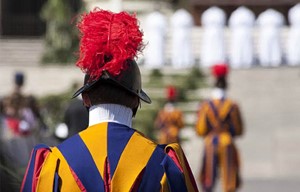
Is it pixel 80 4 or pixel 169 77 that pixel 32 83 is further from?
pixel 80 4

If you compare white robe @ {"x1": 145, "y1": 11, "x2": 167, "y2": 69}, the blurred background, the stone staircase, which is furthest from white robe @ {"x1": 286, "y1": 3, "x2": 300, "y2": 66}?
the stone staircase

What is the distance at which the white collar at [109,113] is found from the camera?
4.95m

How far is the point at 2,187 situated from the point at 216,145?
746 centimetres

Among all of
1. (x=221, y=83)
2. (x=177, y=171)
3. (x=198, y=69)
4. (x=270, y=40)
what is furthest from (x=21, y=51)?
(x=177, y=171)

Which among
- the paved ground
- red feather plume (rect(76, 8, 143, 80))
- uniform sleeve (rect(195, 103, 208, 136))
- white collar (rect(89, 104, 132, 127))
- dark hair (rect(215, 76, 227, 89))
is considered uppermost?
red feather plume (rect(76, 8, 143, 80))

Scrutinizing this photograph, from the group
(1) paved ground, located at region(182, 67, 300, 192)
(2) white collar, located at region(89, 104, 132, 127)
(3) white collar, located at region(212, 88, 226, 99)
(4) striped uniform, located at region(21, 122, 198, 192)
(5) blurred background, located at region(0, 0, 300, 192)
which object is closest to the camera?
(4) striped uniform, located at region(21, 122, 198, 192)

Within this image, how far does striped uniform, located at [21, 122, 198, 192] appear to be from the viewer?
484 centimetres

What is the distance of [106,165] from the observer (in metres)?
4.88

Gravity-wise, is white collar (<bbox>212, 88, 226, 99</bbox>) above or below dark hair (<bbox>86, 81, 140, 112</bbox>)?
below

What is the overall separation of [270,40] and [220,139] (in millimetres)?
14731

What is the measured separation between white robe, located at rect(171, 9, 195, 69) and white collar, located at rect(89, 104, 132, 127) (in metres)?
21.8

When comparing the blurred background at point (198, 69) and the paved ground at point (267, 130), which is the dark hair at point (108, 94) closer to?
the blurred background at point (198, 69)

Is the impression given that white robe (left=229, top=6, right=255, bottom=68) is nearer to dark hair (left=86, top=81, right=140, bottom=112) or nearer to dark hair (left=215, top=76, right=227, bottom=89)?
dark hair (left=215, top=76, right=227, bottom=89)

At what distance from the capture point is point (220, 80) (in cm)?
1331
